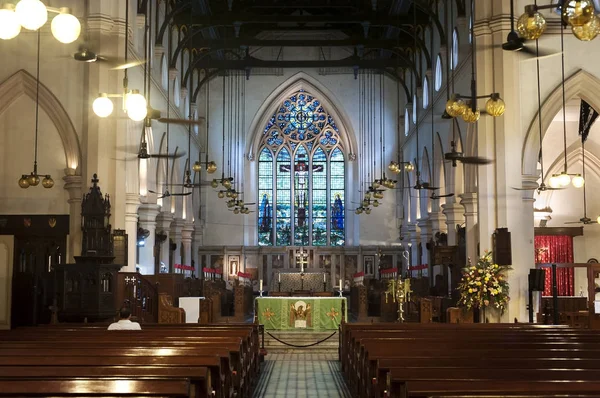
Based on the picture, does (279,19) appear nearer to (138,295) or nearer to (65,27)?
(138,295)

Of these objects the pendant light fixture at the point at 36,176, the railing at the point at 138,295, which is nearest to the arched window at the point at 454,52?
the railing at the point at 138,295

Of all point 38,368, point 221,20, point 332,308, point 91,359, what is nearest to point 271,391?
point 91,359

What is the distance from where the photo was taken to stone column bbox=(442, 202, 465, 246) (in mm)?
23797

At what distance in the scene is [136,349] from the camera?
757 centimetres

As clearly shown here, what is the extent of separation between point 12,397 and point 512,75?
14840mm

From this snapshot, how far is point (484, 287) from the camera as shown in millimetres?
16047

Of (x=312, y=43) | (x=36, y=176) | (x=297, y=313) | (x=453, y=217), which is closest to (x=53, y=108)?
(x=36, y=176)

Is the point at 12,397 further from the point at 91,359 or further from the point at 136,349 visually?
the point at 136,349

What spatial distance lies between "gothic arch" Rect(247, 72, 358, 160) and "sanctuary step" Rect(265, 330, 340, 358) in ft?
55.6

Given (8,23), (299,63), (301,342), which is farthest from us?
(299,63)

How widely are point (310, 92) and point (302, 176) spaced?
3.98 m

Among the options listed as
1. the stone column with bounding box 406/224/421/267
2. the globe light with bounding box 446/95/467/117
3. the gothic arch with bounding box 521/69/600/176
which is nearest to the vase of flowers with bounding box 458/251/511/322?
the gothic arch with bounding box 521/69/600/176

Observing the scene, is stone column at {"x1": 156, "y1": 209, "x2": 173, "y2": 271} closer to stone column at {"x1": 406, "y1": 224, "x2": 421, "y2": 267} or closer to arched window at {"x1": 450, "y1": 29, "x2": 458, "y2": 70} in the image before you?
stone column at {"x1": 406, "y1": 224, "x2": 421, "y2": 267}

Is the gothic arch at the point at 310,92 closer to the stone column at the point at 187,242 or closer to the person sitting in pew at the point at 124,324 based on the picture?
the stone column at the point at 187,242
